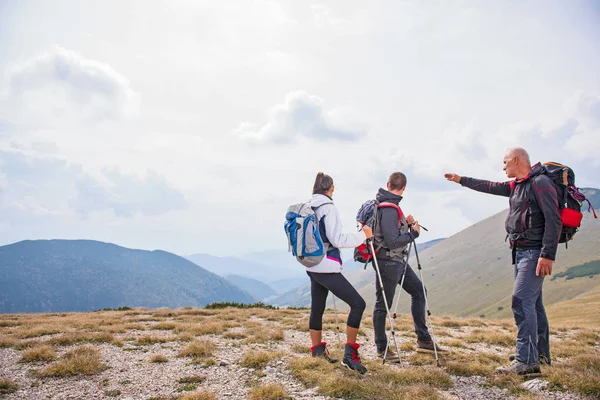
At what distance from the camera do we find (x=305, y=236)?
275 inches

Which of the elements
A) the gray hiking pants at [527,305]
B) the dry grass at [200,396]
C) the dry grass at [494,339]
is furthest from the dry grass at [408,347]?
the dry grass at [200,396]

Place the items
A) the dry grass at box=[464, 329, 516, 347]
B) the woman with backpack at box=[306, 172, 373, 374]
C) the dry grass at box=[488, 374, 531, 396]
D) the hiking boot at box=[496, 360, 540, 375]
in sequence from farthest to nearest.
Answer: the dry grass at box=[464, 329, 516, 347] < the woman with backpack at box=[306, 172, 373, 374] < the hiking boot at box=[496, 360, 540, 375] < the dry grass at box=[488, 374, 531, 396]

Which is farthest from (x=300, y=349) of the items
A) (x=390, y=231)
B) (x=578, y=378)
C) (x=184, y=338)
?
(x=578, y=378)

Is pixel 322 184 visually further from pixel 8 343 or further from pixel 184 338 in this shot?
pixel 8 343

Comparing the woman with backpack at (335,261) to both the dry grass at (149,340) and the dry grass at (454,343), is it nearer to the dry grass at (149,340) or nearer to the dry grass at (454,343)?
the dry grass at (454,343)

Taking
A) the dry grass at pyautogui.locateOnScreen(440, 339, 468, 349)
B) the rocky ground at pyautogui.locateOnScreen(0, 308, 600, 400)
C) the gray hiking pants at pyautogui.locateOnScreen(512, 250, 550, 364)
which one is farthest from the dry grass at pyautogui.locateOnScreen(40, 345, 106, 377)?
the dry grass at pyautogui.locateOnScreen(440, 339, 468, 349)

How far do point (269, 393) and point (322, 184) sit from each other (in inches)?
154

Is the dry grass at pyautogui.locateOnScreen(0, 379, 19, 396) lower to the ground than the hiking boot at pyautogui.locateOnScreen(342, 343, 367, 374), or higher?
lower

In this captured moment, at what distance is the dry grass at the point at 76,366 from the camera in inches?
295

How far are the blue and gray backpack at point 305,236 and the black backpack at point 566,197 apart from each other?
4.34 metres

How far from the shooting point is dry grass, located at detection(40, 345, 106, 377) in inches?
295

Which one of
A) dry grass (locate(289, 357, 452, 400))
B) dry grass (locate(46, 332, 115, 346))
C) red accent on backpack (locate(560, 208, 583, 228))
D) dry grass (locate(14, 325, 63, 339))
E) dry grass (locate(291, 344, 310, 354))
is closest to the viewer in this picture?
dry grass (locate(289, 357, 452, 400))

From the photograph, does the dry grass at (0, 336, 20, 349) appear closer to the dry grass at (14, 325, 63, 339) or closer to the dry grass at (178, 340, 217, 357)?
the dry grass at (14, 325, 63, 339)

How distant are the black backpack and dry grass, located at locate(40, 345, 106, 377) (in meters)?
9.47
